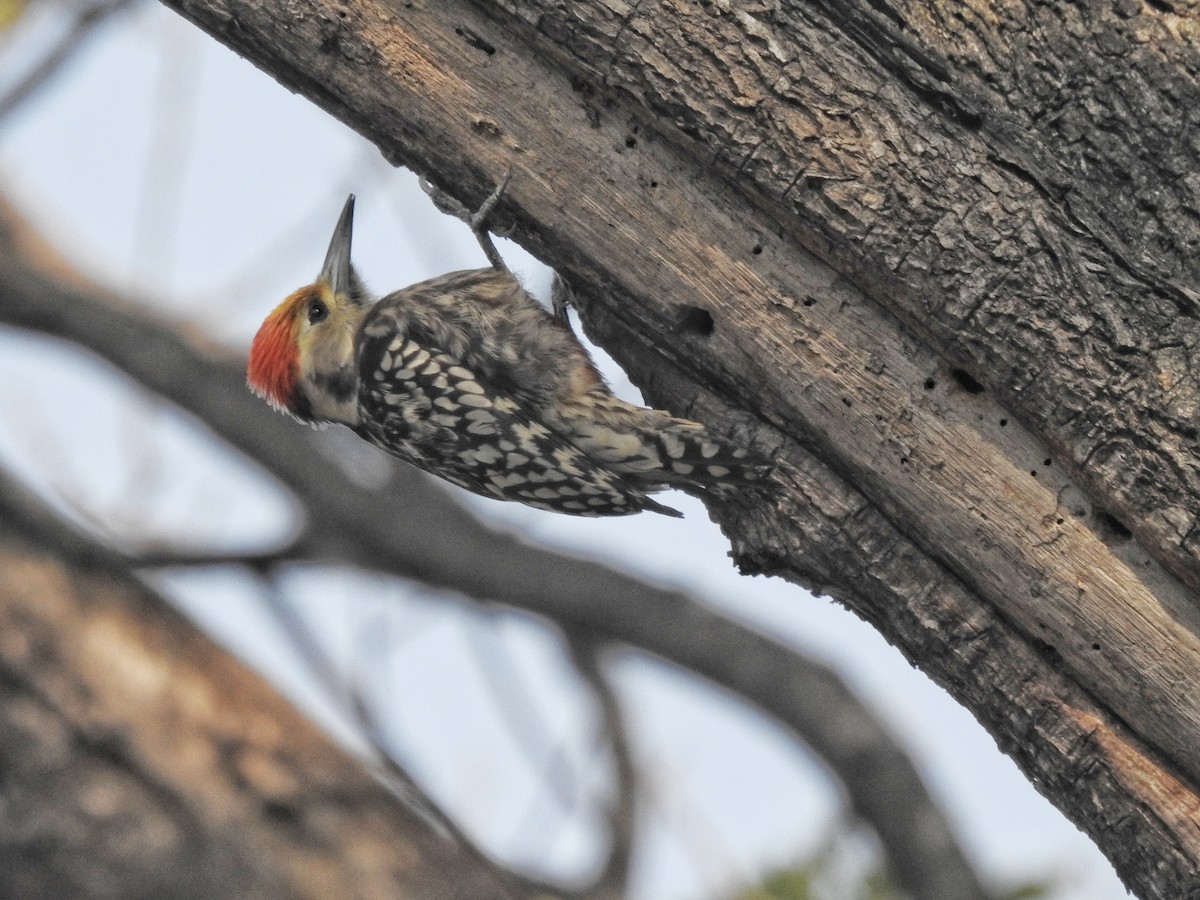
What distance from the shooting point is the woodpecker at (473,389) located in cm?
385

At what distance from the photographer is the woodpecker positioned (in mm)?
3850

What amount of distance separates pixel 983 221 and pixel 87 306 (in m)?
5.05

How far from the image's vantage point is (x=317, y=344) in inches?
182

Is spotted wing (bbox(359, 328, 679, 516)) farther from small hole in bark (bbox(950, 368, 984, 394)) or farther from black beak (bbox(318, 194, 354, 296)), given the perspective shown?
small hole in bark (bbox(950, 368, 984, 394))

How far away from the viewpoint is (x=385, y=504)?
6.40 meters

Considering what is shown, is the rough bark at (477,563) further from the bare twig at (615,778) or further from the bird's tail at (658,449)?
the bird's tail at (658,449)

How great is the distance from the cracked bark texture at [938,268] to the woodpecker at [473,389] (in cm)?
39

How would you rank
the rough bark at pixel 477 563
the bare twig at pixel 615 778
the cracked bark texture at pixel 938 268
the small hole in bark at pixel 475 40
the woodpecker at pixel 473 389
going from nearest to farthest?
the cracked bark texture at pixel 938 268
the small hole in bark at pixel 475 40
the woodpecker at pixel 473 389
the rough bark at pixel 477 563
the bare twig at pixel 615 778

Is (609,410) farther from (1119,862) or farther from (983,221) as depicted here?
(1119,862)

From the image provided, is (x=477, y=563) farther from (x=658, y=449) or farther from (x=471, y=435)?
(x=658, y=449)

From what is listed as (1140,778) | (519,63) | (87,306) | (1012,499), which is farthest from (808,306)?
(87,306)

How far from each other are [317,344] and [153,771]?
6.13 feet

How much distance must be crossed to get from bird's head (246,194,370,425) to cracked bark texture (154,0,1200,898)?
1.37m

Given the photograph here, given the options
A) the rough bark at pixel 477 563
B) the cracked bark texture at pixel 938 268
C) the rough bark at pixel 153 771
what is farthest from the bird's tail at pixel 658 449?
the rough bark at pixel 477 563
